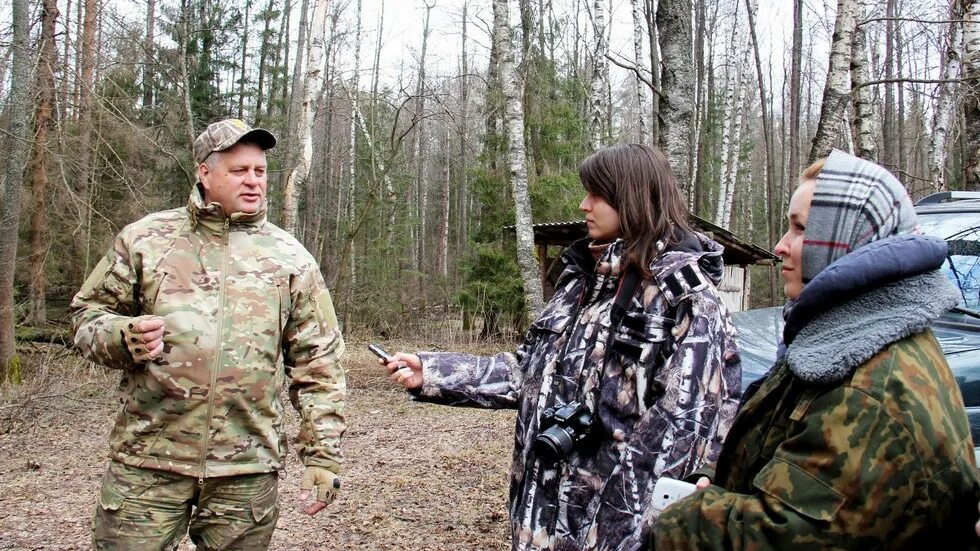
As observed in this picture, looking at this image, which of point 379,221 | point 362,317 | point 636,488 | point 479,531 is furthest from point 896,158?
point 636,488

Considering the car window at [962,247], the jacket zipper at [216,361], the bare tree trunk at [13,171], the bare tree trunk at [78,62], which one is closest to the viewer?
the jacket zipper at [216,361]

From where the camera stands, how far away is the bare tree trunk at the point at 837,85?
8.17 meters

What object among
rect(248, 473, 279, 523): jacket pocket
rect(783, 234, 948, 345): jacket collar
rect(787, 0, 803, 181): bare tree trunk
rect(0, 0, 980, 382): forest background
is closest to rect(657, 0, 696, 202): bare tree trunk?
rect(0, 0, 980, 382): forest background

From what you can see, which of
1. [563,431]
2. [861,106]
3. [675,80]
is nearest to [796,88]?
[861,106]

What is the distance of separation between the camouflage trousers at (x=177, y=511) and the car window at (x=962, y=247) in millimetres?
3760

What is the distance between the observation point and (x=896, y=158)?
33688mm

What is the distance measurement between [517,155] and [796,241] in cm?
1066

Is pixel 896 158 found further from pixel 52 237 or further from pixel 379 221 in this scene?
pixel 52 237

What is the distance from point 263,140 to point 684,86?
15.0ft

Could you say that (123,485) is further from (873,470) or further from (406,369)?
(873,470)

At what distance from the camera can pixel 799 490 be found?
1.38 m

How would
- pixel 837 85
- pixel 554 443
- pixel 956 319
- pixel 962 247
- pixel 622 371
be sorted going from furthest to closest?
pixel 837 85
pixel 962 247
pixel 956 319
pixel 622 371
pixel 554 443

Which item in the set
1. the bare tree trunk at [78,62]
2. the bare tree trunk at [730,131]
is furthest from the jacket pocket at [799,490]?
the bare tree trunk at [730,131]

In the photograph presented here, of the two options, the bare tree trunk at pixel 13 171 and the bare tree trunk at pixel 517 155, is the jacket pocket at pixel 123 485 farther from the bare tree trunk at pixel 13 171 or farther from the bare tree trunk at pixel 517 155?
the bare tree trunk at pixel 517 155
